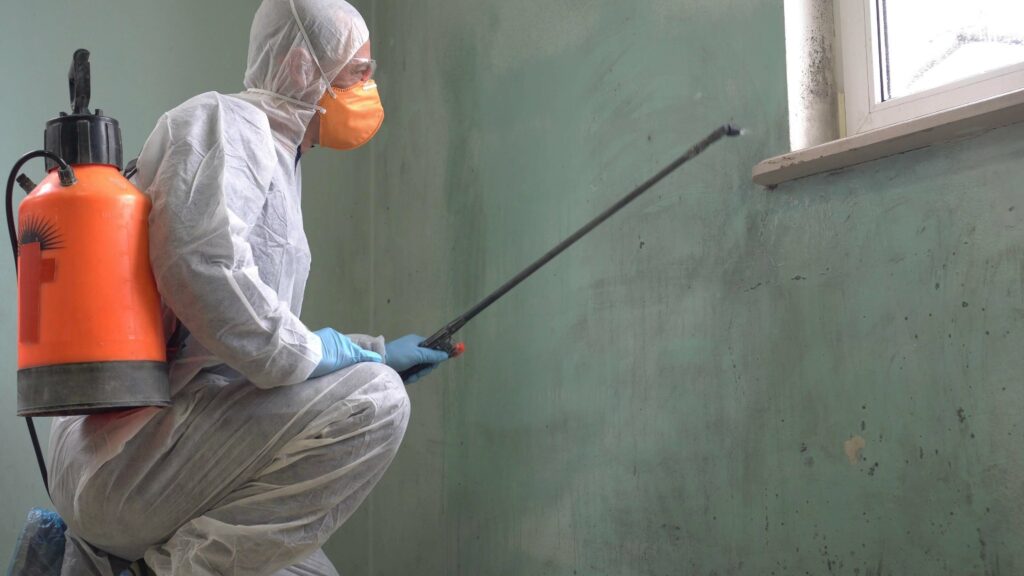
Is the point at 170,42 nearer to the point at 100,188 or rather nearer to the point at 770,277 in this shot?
the point at 100,188

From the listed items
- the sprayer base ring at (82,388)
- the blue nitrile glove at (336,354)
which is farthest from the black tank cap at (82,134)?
the blue nitrile glove at (336,354)

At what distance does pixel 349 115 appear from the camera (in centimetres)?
174

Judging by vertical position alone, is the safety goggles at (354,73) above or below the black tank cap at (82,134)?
above

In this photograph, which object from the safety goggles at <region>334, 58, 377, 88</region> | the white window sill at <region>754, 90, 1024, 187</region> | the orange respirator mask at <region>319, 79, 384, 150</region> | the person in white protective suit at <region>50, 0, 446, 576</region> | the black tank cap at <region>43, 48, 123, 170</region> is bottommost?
the person in white protective suit at <region>50, 0, 446, 576</region>

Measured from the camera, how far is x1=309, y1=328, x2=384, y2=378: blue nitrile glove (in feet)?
5.01

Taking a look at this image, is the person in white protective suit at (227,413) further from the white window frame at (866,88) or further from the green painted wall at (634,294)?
the white window frame at (866,88)

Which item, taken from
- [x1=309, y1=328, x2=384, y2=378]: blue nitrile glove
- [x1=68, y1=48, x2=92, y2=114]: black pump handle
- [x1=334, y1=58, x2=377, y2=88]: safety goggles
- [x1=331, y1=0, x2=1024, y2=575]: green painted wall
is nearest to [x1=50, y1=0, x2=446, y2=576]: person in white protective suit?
[x1=309, y1=328, x2=384, y2=378]: blue nitrile glove

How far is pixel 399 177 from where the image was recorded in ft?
8.45

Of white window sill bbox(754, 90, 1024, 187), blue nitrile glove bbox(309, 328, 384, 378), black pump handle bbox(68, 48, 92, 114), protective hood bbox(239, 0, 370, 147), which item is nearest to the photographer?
white window sill bbox(754, 90, 1024, 187)

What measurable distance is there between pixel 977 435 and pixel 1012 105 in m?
0.43

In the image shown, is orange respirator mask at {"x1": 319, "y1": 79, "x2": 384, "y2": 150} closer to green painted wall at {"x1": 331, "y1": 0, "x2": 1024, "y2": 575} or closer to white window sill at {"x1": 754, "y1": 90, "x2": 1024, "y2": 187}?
green painted wall at {"x1": 331, "y1": 0, "x2": 1024, "y2": 575}

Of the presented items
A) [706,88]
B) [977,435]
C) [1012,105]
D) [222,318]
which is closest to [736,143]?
[706,88]

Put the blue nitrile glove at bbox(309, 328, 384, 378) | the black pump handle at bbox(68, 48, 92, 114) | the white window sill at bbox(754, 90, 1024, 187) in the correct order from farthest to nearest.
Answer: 1. the blue nitrile glove at bbox(309, 328, 384, 378)
2. the black pump handle at bbox(68, 48, 92, 114)
3. the white window sill at bbox(754, 90, 1024, 187)

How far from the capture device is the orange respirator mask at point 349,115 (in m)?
1.72
